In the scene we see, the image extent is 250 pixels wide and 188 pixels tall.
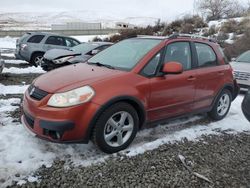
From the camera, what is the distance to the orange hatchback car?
415cm

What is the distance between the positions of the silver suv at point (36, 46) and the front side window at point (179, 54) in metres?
9.06

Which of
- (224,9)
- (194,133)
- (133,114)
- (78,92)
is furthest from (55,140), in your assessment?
(224,9)

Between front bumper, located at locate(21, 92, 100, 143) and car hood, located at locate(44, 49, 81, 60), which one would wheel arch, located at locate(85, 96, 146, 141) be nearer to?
front bumper, located at locate(21, 92, 100, 143)

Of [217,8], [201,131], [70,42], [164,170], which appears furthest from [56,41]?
[217,8]

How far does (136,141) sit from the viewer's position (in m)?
5.03

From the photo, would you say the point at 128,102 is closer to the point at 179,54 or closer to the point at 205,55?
the point at 179,54

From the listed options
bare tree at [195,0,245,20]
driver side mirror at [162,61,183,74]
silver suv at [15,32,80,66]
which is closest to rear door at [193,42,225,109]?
driver side mirror at [162,61,183,74]

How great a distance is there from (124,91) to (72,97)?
2.42ft

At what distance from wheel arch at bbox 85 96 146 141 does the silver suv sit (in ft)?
31.5

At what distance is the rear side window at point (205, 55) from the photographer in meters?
5.90

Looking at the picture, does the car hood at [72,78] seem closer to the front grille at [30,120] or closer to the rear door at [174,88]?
the front grille at [30,120]

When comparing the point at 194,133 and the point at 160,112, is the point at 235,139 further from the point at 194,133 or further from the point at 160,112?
the point at 160,112

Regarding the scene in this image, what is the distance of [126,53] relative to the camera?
5.34m

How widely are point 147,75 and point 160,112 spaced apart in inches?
25.8
